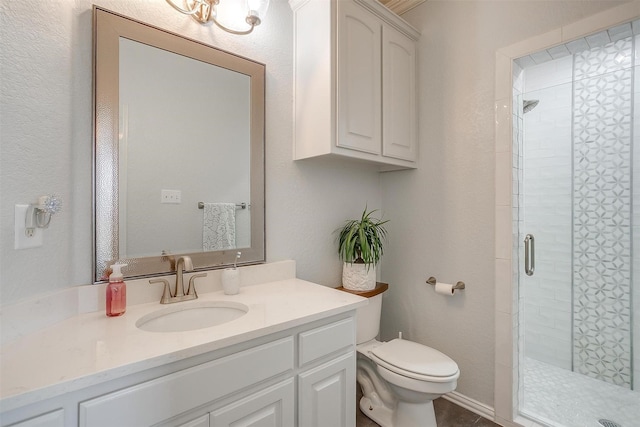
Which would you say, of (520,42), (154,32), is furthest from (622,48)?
(154,32)

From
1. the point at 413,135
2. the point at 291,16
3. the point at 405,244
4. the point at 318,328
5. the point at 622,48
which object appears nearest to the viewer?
the point at 318,328

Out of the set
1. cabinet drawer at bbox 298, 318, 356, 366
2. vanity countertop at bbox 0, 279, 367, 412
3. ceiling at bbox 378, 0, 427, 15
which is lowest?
cabinet drawer at bbox 298, 318, 356, 366

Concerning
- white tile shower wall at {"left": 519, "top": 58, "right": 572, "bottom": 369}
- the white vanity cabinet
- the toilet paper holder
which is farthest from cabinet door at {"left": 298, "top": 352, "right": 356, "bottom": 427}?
white tile shower wall at {"left": 519, "top": 58, "right": 572, "bottom": 369}

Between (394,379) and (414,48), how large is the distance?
196 cm

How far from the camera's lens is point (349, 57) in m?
1.52

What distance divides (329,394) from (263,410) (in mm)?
296

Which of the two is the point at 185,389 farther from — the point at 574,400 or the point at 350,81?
the point at 574,400

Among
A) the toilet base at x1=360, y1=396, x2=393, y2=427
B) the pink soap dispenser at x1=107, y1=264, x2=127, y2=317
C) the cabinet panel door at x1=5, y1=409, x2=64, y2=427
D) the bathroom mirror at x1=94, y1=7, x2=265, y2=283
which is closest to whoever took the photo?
the cabinet panel door at x1=5, y1=409, x2=64, y2=427

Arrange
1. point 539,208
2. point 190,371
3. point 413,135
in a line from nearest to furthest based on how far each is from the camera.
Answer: point 190,371
point 413,135
point 539,208

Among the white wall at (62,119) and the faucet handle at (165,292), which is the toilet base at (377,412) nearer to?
the white wall at (62,119)

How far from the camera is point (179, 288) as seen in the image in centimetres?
121

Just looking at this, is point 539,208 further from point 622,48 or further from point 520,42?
point 520,42

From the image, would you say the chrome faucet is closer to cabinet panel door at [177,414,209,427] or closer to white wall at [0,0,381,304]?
white wall at [0,0,381,304]

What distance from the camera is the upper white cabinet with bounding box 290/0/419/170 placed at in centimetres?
147
